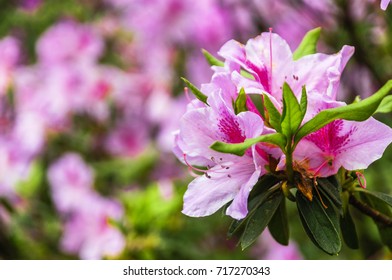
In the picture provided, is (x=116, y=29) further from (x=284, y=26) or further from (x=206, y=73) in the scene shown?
(x=284, y=26)

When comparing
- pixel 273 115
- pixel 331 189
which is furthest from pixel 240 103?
pixel 331 189

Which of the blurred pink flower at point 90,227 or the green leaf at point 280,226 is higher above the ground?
the green leaf at point 280,226

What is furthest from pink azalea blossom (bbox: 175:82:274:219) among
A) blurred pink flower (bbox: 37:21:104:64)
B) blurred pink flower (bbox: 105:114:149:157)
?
blurred pink flower (bbox: 37:21:104:64)

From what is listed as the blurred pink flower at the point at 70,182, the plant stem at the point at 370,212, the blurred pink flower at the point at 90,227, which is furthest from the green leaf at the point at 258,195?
the blurred pink flower at the point at 70,182

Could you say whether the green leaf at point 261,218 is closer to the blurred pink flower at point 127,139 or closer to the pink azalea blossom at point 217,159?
the pink azalea blossom at point 217,159
